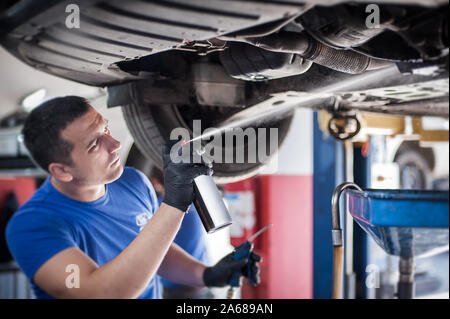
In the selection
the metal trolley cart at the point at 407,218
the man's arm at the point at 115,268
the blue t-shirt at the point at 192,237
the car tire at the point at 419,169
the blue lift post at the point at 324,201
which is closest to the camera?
the metal trolley cart at the point at 407,218

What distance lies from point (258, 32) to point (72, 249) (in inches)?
23.3

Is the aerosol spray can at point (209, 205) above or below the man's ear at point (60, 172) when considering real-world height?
below

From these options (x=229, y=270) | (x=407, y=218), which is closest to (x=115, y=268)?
(x=229, y=270)

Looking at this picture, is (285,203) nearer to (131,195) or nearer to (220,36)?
(131,195)

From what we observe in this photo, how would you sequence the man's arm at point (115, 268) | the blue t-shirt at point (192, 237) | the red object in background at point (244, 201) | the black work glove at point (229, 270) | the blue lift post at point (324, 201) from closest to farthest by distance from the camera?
the man's arm at point (115, 268) → the blue t-shirt at point (192, 237) → the black work glove at point (229, 270) → the blue lift post at point (324, 201) → the red object in background at point (244, 201)

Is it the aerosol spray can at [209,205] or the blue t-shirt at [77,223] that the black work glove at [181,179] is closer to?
the aerosol spray can at [209,205]

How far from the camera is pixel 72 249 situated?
102 cm

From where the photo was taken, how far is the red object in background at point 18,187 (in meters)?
1.40

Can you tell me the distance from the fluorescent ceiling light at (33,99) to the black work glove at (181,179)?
1.00 feet

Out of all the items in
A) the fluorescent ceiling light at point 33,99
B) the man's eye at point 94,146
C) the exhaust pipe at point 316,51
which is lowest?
the man's eye at point 94,146

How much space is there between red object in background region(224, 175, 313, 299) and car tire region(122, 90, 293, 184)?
1334 millimetres

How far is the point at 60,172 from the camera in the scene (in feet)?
3.42

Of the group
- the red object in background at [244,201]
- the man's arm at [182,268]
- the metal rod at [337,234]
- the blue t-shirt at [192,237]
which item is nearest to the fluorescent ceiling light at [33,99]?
the blue t-shirt at [192,237]
